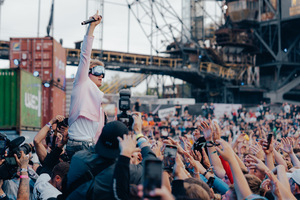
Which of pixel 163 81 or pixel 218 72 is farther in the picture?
pixel 163 81

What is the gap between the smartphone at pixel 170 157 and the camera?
3.49m

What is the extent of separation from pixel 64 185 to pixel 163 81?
4306 cm

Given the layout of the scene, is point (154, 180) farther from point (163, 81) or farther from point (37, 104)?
point (163, 81)

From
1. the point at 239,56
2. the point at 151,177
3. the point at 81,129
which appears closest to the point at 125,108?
the point at 81,129

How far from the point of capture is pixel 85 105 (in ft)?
14.9

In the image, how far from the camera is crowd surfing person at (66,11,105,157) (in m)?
4.41

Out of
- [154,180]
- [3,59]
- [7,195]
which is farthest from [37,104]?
[3,59]

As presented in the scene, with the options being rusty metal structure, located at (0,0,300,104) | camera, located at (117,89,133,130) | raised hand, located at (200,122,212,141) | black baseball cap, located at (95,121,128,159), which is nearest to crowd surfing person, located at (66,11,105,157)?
camera, located at (117,89,133,130)

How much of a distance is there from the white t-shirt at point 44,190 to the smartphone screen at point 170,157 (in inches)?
52.0

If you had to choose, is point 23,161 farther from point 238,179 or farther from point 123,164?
point 238,179

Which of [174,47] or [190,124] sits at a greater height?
[174,47]

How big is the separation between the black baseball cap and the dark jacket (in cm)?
7

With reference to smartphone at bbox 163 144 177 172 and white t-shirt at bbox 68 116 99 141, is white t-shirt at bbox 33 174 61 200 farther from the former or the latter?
smartphone at bbox 163 144 177 172

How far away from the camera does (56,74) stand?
746 inches
